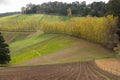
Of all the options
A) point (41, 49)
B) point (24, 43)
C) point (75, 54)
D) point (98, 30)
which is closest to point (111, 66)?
point (75, 54)

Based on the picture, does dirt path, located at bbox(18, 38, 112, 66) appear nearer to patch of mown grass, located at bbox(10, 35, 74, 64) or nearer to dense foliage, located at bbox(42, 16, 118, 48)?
dense foliage, located at bbox(42, 16, 118, 48)

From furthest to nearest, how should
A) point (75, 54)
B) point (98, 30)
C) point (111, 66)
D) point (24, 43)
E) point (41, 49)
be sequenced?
point (24, 43)
point (98, 30)
point (41, 49)
point (75, 54)
point (111, 66)

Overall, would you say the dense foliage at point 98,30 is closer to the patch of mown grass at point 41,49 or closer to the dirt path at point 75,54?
the dirt path at point 75,54

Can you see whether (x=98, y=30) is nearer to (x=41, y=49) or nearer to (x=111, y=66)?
(x=41, y=49)

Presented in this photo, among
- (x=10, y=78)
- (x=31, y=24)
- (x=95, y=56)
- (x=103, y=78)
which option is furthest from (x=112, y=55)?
(x=31, y=24)

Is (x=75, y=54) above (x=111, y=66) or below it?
below

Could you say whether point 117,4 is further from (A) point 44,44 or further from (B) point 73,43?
(A) point 44,44

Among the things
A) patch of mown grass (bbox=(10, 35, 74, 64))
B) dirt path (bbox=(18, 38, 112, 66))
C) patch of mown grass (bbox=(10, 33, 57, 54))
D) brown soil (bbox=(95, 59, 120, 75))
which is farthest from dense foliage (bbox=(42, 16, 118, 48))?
brown soil (bbox=(95, 59, 120, 75))

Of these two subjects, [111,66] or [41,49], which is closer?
[111,66]
